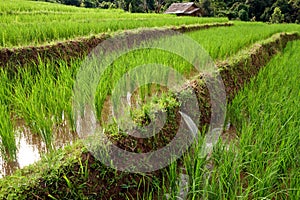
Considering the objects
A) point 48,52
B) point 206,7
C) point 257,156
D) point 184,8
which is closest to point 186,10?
point 184,8

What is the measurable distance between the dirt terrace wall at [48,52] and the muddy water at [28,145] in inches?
44.9

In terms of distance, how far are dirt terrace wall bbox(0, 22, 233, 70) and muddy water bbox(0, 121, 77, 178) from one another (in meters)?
1.14

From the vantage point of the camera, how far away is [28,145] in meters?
1.75

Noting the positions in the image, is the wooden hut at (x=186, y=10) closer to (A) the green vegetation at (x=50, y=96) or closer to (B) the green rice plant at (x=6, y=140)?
(A) the green vegetation at (x=50, y=96)

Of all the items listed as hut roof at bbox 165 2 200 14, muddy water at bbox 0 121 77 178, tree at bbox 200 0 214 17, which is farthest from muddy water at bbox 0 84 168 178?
tree at bbox 200 0 214 17

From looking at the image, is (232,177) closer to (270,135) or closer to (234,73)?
(270,135)

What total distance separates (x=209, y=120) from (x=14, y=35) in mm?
2953

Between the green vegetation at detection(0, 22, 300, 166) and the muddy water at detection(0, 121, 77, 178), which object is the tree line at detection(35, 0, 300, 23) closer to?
the green vegetation at detection(0, 22, 300, 166)

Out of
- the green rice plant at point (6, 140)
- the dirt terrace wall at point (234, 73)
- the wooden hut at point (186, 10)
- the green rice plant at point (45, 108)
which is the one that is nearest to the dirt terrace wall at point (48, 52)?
the green rice plant at point (45, 108)

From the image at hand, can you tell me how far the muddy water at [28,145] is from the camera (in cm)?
153

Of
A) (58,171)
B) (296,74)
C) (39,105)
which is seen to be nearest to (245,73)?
(296,74)

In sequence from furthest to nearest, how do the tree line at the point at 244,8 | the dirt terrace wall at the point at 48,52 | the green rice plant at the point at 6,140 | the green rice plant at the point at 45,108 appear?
the tree line at the point at 244,8 < the dirt terrace wall at the point at 48,52 < the green rice plant at the point at 45,108 < the green rice plant at the point at 6,140

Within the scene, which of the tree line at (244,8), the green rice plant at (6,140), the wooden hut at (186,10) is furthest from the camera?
the tree line at (244,8)

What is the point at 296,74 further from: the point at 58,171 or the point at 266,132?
the point at 58,171
